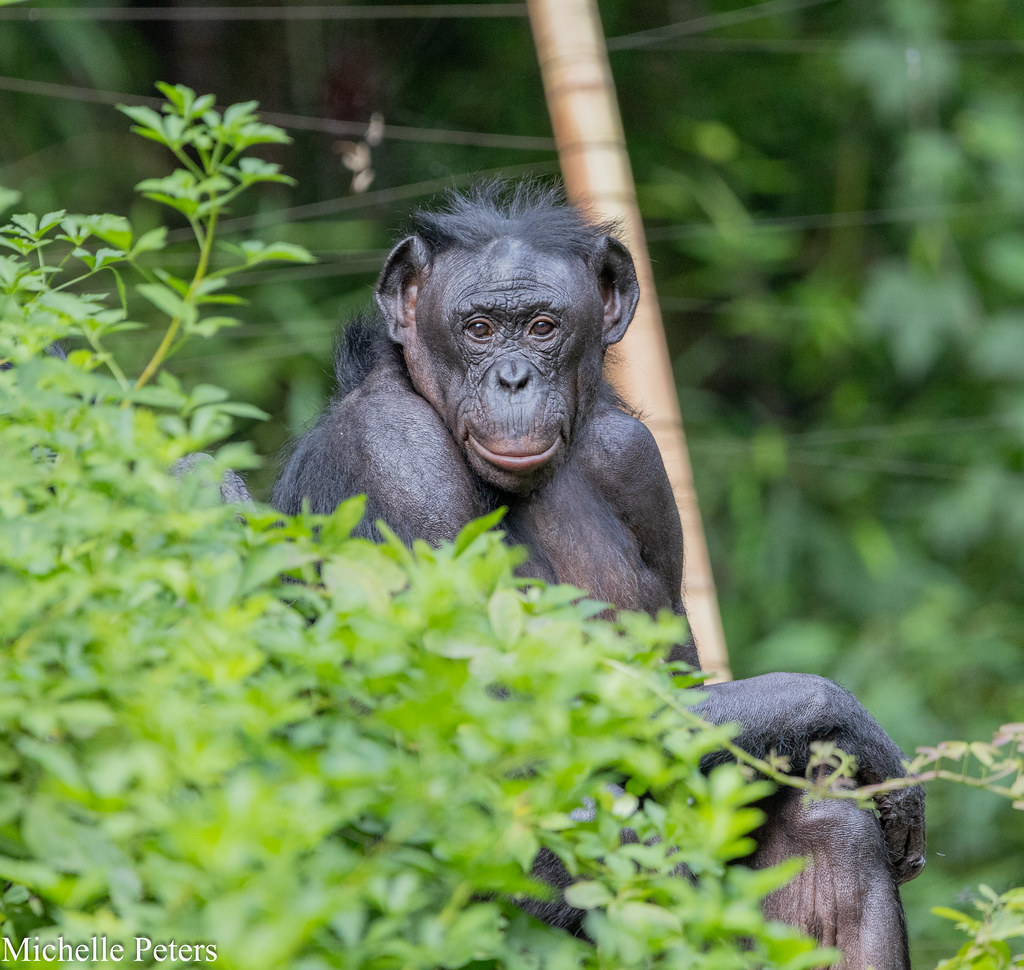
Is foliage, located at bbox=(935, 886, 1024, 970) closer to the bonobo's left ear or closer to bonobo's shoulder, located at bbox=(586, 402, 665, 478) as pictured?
bonobo's shoulder, located at bbox=(586, 402, 665, 478)

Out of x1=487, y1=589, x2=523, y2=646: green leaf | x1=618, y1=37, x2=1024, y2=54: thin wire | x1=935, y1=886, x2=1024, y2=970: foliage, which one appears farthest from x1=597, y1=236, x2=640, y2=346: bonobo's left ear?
x1=618, y1=37, x2=1024, y2=54: thin wire

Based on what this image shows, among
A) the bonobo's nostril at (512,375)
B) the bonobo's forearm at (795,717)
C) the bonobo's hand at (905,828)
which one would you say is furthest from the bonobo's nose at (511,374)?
the bonobo's hand at (905,828)

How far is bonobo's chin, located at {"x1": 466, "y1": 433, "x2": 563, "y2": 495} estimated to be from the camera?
259 centimetres

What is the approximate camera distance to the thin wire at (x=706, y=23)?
5.12 m

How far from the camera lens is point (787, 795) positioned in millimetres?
2604

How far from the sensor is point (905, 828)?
8.90ft

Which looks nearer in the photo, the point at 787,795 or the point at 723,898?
the point at 723,898

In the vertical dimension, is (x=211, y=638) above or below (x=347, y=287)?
below

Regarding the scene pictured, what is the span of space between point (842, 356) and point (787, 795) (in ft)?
14.6

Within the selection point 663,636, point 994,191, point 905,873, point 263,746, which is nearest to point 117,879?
point 263,746

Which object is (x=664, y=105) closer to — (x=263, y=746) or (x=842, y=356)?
(x=842, y=356)

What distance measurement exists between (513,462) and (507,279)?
16.4 inches

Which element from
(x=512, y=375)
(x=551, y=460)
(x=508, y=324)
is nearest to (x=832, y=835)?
(x=551, y=460)

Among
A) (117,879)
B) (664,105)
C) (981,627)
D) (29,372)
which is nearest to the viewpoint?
(117,879)
